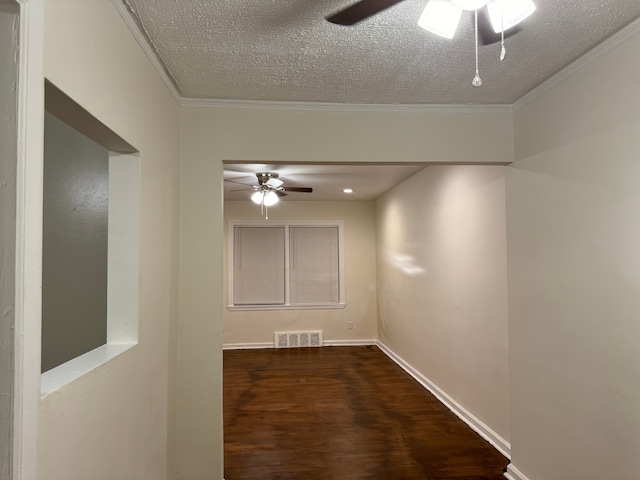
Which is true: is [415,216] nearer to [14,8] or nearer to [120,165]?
[120,165]

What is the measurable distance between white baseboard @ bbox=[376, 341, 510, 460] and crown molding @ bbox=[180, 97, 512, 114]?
2396 millimetres

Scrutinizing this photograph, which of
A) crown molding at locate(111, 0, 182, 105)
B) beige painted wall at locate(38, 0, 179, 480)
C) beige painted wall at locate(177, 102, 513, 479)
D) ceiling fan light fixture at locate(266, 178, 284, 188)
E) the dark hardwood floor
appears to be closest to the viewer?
beige painted wall at locate(38, 0, 179, 480)

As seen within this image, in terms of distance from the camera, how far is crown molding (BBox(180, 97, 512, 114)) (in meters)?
2.41

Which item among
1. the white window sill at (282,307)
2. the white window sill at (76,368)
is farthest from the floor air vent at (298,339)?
the white window sill at (76,368)

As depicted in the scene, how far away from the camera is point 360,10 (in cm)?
121

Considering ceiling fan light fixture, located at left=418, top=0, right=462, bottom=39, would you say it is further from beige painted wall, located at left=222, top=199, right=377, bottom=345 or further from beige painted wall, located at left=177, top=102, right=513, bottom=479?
beige painted wall, located at left=222, top=199, right=377, bottom=345

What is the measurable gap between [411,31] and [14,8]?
1.40 meters

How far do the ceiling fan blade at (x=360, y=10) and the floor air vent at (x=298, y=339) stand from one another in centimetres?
557

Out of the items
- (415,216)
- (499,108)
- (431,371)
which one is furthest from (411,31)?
(431,371)

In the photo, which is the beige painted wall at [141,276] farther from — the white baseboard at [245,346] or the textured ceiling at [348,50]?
the white baseboard at [245,346]

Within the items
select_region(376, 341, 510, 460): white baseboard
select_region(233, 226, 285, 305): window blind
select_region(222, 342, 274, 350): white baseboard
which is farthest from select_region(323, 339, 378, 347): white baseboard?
select_region(376, 341, 510, 460): white baseboard

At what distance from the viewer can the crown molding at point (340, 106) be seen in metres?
2.41

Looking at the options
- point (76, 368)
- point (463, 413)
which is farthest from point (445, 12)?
point (463, 413)

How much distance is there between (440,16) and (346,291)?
5.52m
